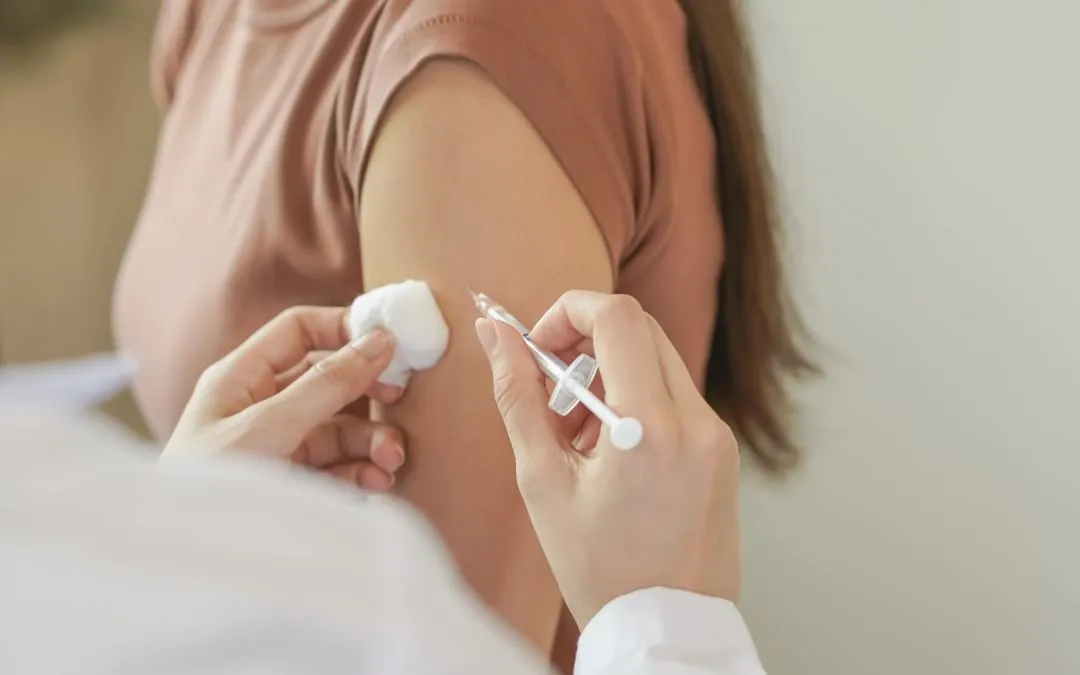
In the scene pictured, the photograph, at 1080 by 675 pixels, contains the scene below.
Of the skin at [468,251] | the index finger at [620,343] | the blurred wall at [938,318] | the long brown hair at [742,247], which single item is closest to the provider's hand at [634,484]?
the index finger at [620,343]

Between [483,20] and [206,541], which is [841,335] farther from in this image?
[206,541]

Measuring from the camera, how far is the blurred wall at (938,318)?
792mm

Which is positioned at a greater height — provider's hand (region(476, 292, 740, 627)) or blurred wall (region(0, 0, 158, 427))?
provider's hand (region(476, 292, 740, 627))

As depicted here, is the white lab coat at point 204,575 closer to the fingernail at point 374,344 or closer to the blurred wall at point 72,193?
the fingernail at point 374,344

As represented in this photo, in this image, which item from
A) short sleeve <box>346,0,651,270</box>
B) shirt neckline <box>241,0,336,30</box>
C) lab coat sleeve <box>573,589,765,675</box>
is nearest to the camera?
lab coat sleeve <box>573,589,765,675</box>

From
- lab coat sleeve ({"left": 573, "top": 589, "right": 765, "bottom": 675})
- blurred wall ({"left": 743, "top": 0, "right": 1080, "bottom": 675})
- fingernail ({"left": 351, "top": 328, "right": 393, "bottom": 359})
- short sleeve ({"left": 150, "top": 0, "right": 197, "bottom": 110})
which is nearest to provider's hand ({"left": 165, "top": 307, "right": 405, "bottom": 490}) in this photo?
fingernail ({"left": 351, "top": 328, "right": 393, "bottom": 359})

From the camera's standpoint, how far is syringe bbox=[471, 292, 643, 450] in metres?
0.36

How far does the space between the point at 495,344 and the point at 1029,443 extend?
60cm

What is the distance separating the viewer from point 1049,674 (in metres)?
0.85

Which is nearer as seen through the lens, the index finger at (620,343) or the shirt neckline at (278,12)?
the index finger at (620,343)

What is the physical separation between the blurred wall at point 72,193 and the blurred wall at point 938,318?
2.88 ft

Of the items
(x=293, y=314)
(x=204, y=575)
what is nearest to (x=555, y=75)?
(x=293, y=314)

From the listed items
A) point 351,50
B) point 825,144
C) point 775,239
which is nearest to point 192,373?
point 351,50

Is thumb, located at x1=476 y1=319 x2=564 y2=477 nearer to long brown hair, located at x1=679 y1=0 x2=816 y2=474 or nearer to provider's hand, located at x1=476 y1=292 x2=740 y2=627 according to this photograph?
provider's hand, located at x1=476 y1=292 x2=740 y2=627
